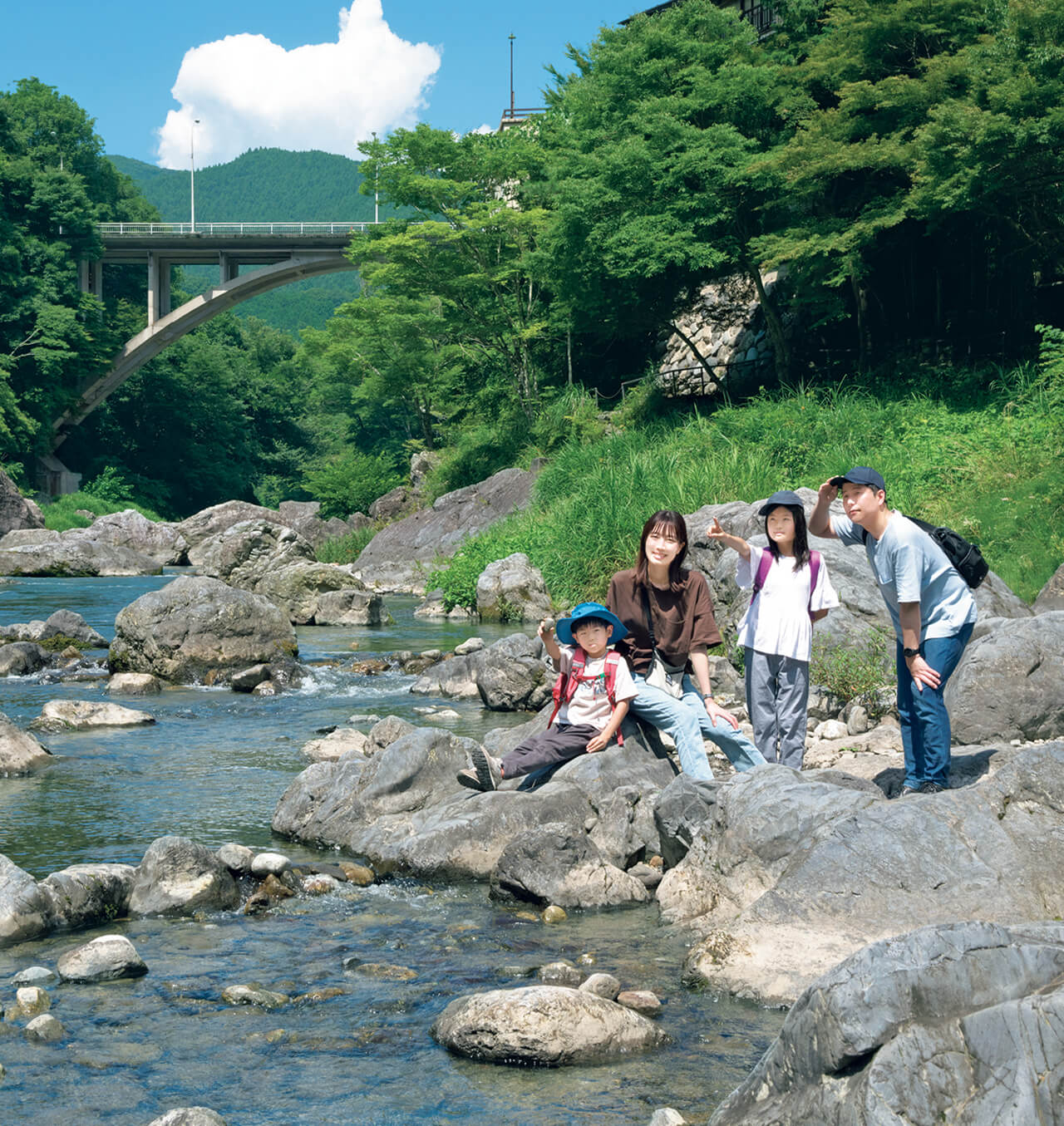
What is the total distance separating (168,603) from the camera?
1162 cm

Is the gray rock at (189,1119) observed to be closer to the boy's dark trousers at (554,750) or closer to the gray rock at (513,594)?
the boy's dark trousers at (554,750)

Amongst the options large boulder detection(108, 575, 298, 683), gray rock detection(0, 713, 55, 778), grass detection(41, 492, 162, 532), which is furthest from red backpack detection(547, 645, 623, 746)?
grass detection(41, 492, 162, 532)

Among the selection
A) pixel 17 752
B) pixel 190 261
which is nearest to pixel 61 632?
pixel 17 752

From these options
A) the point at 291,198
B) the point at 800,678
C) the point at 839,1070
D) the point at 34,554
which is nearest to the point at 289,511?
the point at 34,554

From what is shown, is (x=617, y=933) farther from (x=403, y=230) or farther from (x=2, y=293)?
(x=2, y=293)

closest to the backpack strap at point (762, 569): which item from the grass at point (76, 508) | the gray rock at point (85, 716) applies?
the gray rock at point (85, 716)

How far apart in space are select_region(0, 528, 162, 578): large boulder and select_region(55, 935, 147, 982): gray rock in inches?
891

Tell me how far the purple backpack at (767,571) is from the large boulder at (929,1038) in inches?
105

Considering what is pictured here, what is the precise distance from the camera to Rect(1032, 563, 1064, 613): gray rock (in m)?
8.92

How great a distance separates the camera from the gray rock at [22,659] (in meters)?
11.6

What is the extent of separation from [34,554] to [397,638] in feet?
46.8

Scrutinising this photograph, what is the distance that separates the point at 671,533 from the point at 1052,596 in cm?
524

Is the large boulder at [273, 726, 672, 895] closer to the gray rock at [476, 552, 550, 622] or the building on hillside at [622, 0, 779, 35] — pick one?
the gray rock at [476, 552, 550, 622]

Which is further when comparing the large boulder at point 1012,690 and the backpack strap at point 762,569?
the large boulder at point 1012,690
